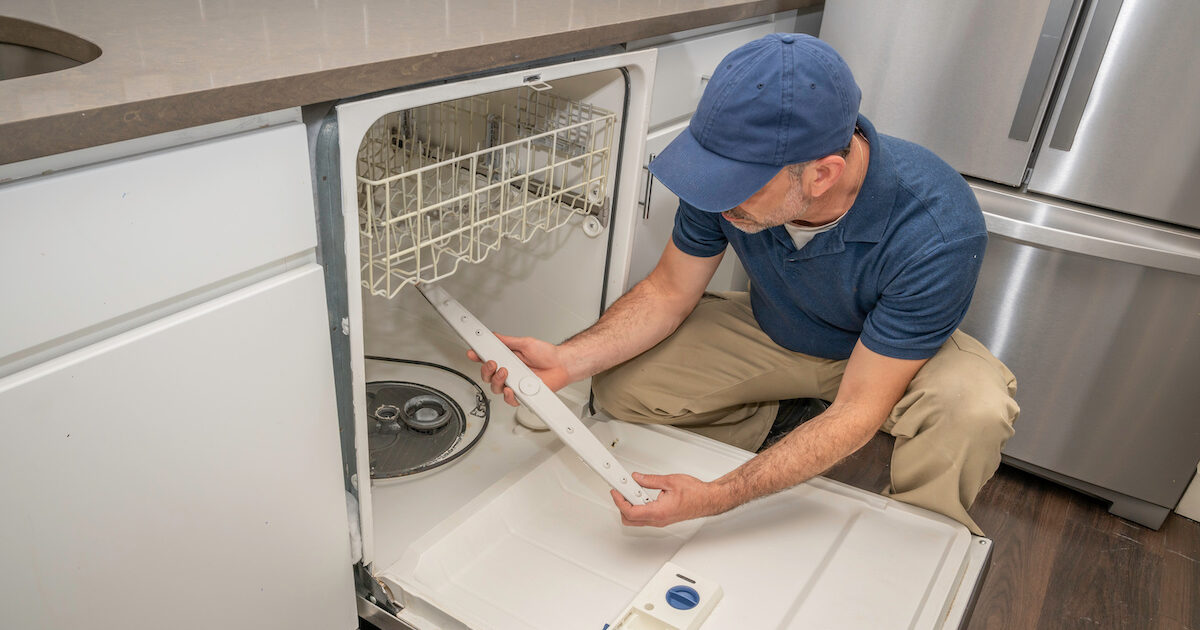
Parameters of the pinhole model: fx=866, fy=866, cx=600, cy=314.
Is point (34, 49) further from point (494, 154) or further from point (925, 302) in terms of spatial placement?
point (925, 302)

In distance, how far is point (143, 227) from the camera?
2.52 feet

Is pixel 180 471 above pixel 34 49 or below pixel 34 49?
below

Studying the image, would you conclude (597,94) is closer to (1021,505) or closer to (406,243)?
(406,243)

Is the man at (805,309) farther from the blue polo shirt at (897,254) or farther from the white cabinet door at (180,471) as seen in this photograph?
the white cabinet door at (180,471)

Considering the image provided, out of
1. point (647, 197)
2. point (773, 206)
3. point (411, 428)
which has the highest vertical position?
point (773, 206)

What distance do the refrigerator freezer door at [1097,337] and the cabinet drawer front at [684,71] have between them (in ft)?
2.01

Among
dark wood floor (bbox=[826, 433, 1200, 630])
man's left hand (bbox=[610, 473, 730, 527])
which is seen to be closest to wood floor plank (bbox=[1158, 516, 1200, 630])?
dark wood floor (bbox=[826, 433, 1200, 630])

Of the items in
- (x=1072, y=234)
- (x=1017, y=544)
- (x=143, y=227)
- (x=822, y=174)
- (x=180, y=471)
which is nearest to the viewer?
(x=143, y=227)

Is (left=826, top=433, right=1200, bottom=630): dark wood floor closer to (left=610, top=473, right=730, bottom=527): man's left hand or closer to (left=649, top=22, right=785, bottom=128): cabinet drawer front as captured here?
(left=610, top=473, right=730, bottom=527): man's left hand

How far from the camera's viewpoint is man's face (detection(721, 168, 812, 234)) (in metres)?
1.12

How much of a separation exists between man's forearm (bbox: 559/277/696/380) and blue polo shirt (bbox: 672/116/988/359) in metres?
0.21

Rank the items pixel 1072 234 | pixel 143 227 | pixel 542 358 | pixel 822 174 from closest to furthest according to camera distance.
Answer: pixel 143 227 < pixel 822 174 < pixel 542 358 < pixel 1072 234

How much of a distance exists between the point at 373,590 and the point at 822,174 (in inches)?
32.9

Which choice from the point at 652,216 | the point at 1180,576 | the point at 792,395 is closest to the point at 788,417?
the point at 792,395
